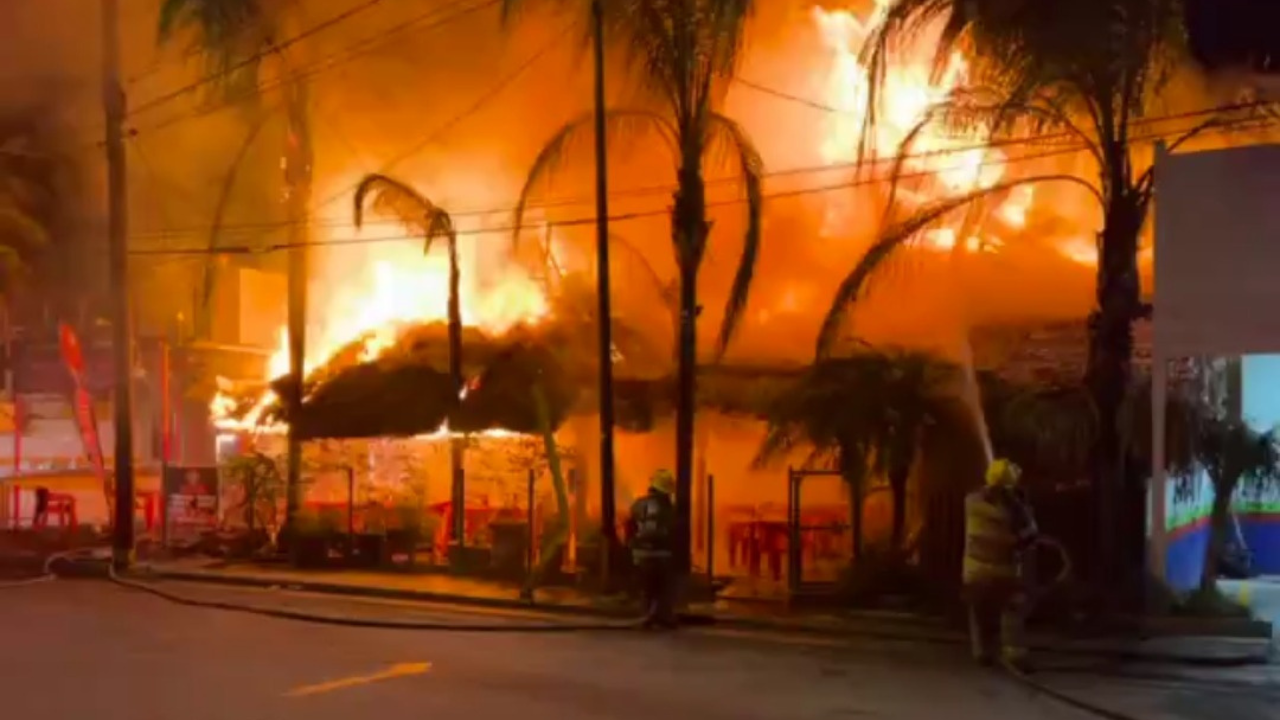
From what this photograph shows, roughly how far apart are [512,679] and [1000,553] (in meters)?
4.05

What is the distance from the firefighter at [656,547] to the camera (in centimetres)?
1429

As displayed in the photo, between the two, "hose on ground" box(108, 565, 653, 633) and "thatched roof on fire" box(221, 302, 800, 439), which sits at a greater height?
"thatched roof on fire" box(221, 302, 800, 439)

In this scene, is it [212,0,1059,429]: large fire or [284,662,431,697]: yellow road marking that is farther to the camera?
[212,0,1059,429]: large fire

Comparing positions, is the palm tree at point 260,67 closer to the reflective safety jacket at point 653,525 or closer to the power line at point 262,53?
the power line at point 262,53

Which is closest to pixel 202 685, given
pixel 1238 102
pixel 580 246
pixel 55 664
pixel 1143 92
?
pixel 55 664

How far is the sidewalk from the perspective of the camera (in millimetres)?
12703

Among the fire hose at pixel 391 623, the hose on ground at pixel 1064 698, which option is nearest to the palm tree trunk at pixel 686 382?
the fire hose at pixel 391 623

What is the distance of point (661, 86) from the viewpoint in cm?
1648

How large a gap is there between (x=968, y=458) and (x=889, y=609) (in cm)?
198

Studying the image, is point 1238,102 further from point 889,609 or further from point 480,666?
point 480,666

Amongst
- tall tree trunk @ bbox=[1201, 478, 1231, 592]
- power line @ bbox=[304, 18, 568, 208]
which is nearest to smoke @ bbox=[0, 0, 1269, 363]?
power line @ bbox=[304, 18, 568, 208]

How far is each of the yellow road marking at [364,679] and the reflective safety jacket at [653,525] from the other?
3.26 meters

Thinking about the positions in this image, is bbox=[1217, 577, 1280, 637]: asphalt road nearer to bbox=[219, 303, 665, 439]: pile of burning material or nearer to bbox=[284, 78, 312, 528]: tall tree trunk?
bbox=[219, 303, 665, 439]: pile of burning material

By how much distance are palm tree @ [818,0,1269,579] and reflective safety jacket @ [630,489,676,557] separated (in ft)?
12.5
